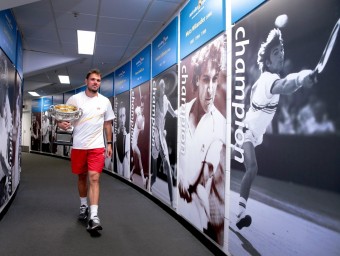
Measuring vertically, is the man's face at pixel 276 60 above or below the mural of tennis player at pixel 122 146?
above

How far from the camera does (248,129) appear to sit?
6.40 feet

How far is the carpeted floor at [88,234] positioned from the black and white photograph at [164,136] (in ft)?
0.92

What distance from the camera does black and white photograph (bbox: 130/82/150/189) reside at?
4660mm

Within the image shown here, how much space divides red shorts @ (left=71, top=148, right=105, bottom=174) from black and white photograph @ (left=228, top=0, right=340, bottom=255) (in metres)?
1.46

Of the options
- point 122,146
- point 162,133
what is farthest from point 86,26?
point 122,146

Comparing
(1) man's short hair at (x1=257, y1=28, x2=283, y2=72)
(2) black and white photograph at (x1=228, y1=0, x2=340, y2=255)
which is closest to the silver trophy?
(2) black and white photograph at (x1=228, y1=0, x2=340, y2=255)

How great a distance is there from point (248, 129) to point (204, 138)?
778 millimetres

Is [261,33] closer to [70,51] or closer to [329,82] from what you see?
[329,82]

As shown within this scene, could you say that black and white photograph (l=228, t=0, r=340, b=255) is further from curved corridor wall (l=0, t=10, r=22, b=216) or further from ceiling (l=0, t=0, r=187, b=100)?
curved corridor wall (l=0, t=10, r=22, b=216)

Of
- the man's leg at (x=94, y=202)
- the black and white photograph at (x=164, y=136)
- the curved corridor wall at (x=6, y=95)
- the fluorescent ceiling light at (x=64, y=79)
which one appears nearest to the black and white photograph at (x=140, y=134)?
the black and white photograph at (x=164, y=136)

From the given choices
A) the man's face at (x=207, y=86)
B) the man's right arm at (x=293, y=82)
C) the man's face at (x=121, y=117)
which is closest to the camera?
the man's right arm at (x=293, y=82)

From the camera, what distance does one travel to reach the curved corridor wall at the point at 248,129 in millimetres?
1342

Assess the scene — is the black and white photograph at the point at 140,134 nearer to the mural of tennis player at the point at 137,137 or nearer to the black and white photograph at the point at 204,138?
the mural of tennis player at the point at 137,137

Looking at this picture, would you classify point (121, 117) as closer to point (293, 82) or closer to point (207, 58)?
point (207, 58)
